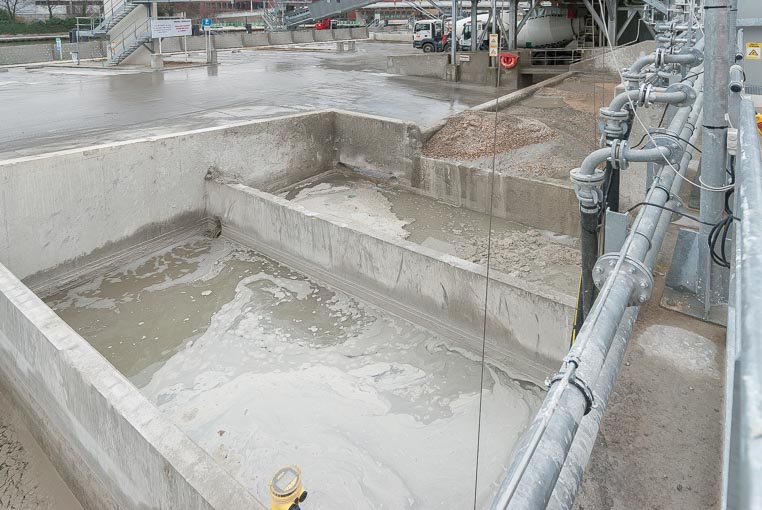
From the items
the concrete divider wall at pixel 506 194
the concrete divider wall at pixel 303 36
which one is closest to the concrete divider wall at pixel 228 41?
the concrete divider wall at pixel 303 36

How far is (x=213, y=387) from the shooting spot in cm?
735

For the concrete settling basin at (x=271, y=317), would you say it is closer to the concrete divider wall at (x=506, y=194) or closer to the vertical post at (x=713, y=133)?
the concrete divider wall at (x=506, y=194)

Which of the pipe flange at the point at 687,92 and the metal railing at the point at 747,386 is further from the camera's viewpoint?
the pipe flange at the point at 687,92

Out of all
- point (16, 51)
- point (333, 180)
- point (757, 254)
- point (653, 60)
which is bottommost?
point (333, 180)

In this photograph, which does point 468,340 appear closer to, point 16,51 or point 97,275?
point 97,275

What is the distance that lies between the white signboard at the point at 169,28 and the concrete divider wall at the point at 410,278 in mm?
16470

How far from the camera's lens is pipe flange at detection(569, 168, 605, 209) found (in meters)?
3.29

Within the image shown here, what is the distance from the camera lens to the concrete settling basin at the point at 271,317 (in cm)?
566

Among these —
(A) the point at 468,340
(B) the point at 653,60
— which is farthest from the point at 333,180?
(B) the point at 653,60

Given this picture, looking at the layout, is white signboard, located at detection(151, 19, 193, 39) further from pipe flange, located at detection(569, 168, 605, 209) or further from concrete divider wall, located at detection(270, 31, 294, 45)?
pipe flange, located at detection(569, 168, 605, 209)

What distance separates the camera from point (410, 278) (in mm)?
8703

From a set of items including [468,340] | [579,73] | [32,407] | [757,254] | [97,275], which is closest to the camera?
Answer: [757,254]

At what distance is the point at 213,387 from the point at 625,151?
574 centimetres

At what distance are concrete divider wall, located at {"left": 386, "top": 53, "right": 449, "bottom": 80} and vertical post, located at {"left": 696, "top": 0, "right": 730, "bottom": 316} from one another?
20.1 metres
